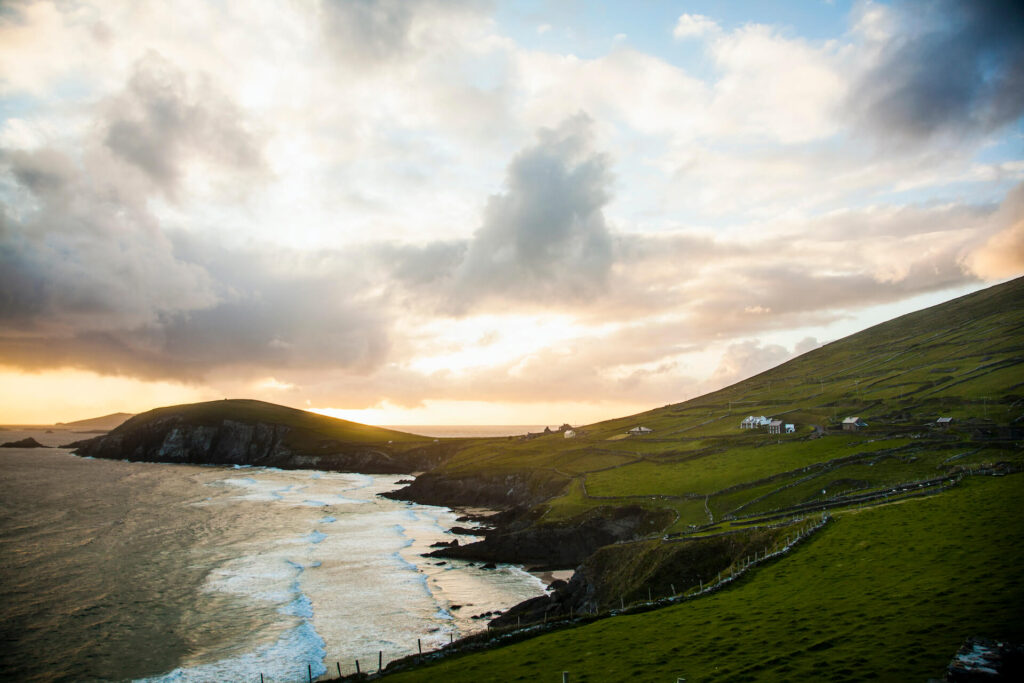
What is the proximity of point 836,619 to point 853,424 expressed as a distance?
11804 centimetres

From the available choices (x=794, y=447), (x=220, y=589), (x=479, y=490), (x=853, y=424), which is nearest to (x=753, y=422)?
(x=853, y=424)

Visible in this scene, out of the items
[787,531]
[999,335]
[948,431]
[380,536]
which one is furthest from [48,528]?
[999,335]

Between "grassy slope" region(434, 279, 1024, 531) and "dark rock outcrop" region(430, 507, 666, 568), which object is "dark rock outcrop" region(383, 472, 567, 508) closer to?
"grassy slope" region(434, 279, 1024, 531)

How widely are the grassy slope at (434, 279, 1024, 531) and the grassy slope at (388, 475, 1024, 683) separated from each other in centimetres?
3701

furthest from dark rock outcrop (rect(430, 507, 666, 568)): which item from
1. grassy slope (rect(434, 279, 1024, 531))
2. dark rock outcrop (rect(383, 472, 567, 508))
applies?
dark rock outcrop (rect(383, 472, 567, 508))

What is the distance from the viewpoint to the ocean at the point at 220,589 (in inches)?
1930

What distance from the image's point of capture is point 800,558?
147 ft

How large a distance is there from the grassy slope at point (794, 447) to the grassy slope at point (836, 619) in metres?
37.0

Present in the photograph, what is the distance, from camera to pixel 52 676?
4484 cm

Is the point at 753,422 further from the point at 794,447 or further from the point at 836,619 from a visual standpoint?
the point at 836,619

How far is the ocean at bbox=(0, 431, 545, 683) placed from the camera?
49.0 metres

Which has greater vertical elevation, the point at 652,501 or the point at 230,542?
the point at 652,501

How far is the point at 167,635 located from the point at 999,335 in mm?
258753

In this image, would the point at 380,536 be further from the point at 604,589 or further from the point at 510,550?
the point at 604,589
